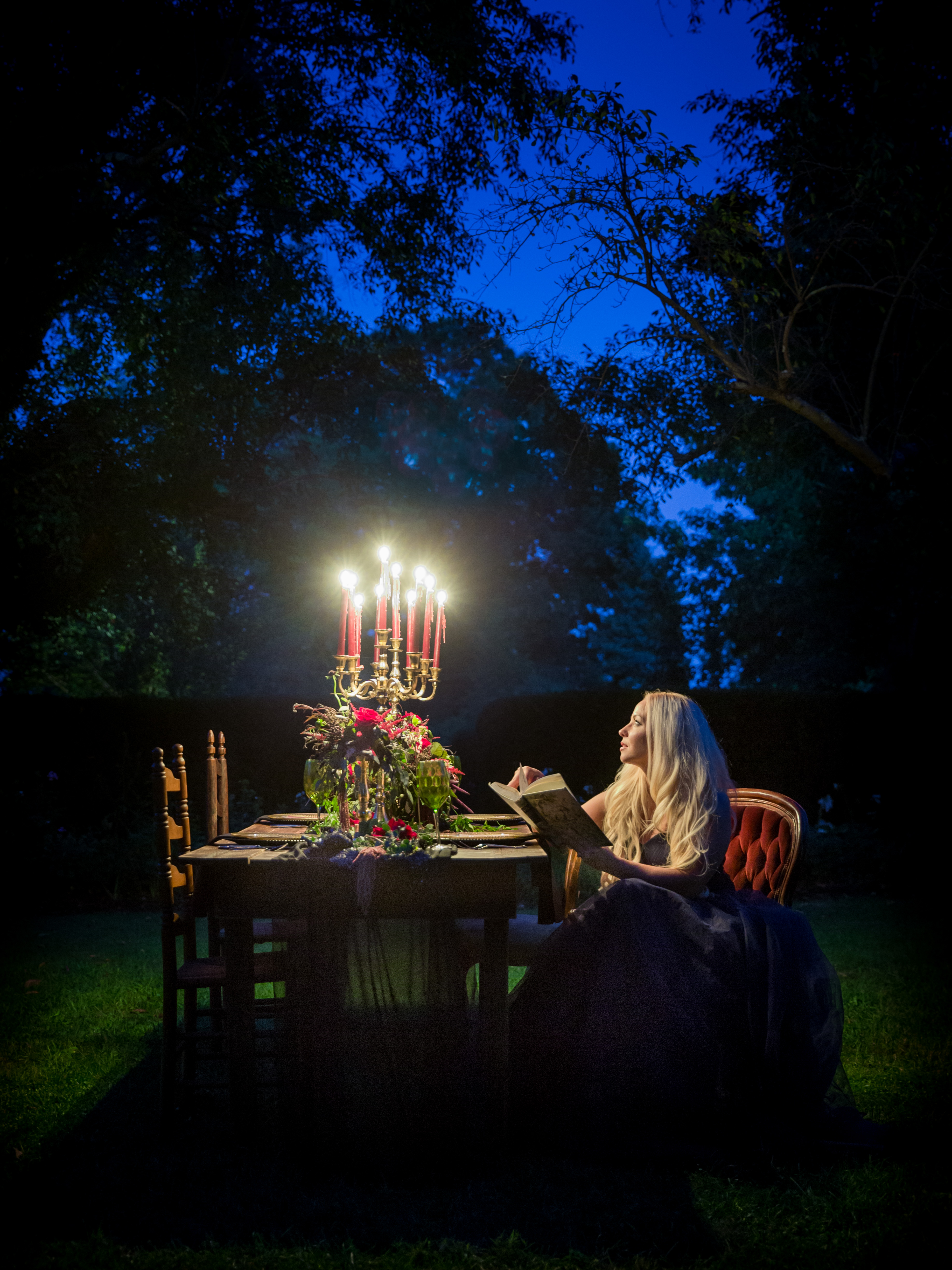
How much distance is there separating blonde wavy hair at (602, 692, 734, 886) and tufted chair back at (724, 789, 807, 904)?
1.02 ft

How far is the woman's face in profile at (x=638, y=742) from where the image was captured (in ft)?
12.3

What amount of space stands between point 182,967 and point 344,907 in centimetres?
107

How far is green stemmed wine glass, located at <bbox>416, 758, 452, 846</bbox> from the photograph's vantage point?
3.53 metres

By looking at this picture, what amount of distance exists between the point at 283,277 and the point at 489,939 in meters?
8.67

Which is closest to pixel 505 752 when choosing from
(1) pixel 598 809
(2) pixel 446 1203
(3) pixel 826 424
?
(3) pixel 826 424

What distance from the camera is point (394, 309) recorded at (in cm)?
1109

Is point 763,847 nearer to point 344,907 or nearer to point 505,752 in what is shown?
point 344,907

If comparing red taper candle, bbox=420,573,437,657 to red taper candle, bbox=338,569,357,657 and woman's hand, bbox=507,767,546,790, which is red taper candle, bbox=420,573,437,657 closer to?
red taper candle, bbox=338,569,357,657

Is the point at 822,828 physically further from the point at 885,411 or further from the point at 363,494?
the point at 363,494

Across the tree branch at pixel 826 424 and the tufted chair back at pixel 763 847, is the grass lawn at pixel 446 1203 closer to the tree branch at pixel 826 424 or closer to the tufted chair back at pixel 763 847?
the tufted chair back at pixel 763 847

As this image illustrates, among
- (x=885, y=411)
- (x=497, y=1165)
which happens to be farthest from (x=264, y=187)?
(x=497, y=1165)

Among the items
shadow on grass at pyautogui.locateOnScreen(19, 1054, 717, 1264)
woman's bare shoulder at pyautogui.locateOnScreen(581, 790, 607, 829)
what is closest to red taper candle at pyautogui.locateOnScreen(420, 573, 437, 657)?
woman's bare shoulder at pyautogui.locateOnScreen(581, 790, 607, 829)

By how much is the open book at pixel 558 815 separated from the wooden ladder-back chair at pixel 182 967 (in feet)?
3.74

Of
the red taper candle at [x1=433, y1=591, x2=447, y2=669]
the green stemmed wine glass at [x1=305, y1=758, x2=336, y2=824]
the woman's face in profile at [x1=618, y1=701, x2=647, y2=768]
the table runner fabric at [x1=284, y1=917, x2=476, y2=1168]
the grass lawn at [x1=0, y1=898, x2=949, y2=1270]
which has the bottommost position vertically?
the grass lawn at [x1=0, y1=898, x2=949, y2=1270]
